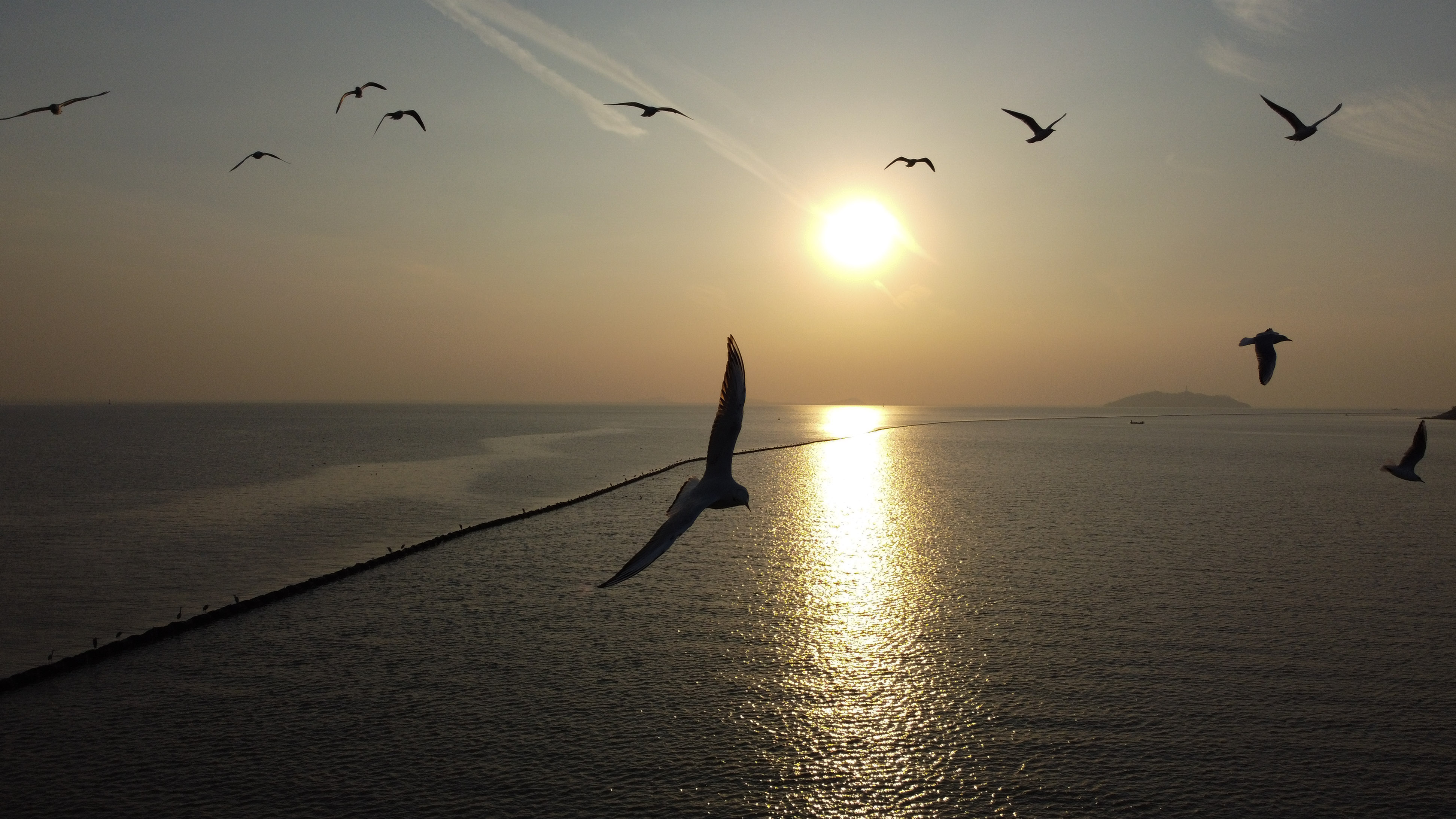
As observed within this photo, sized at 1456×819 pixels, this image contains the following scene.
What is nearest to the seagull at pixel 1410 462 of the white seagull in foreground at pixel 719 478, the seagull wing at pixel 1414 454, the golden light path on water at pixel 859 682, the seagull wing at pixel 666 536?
the seagull wing at pixel 1414 454

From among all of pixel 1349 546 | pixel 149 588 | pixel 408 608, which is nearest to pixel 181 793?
pixel 408 608

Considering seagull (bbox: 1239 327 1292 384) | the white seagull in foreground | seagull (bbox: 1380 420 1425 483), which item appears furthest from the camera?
seagull (bbox: 1380 420 1425 483)

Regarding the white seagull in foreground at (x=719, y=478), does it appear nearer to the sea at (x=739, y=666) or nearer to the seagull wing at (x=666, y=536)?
the seagull wing at (x=666, y=536)

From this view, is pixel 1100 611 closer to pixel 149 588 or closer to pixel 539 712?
pixel 539 712

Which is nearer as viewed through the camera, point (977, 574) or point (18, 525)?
point (977, 574)

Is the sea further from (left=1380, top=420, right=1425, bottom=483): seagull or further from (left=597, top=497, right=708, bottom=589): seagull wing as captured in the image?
(left=597, top=497, right=708, bottom=589): seagull wing

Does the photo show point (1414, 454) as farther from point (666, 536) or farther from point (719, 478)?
point (666, 536)

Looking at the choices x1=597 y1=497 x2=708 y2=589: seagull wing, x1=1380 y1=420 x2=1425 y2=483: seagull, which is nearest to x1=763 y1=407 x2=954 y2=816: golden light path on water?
x1=597 y1=497 x2=708 y2=589: seagull wing
